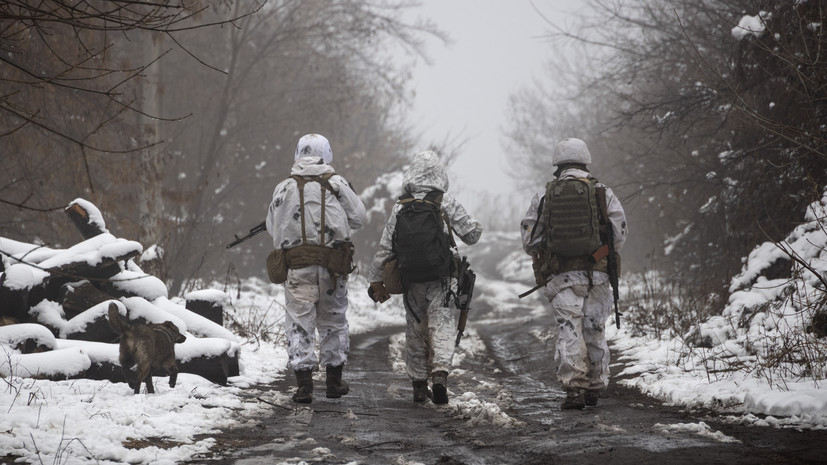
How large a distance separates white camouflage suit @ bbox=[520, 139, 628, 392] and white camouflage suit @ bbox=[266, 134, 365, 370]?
1859 millimetres

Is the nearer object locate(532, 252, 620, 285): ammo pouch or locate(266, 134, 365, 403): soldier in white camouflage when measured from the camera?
locate(532, 252, 620, 285): ammo pouch

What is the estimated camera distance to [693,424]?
173 inches

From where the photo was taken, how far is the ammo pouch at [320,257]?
618cm

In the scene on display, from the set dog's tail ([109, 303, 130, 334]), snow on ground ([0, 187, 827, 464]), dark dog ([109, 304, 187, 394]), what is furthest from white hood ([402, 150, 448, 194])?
dog's tail ([109, 303, 130, 334])

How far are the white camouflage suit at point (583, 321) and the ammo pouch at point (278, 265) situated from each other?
7.52ft

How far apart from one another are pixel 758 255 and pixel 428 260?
467cm

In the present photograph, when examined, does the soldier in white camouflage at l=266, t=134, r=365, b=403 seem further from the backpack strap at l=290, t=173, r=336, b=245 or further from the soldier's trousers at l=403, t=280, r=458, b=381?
the soldier's trousers at l=403, t=280, r=458, b=381

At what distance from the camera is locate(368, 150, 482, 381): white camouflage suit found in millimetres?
6176

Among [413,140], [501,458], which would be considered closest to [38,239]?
[501,458]

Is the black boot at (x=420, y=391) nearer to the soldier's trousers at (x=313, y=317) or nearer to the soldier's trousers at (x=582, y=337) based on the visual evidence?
the soldier's trousers at (x=313, y=317)

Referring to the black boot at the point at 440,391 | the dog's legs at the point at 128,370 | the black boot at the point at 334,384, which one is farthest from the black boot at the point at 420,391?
the dog's legs at the point at 128,370

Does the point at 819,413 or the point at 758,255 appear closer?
the point at 819,413

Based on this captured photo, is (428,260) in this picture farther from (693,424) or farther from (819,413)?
(819,413)

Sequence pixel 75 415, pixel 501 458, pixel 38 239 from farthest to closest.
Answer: pixel 38 239
pixel 75 415
pixel 501 458
